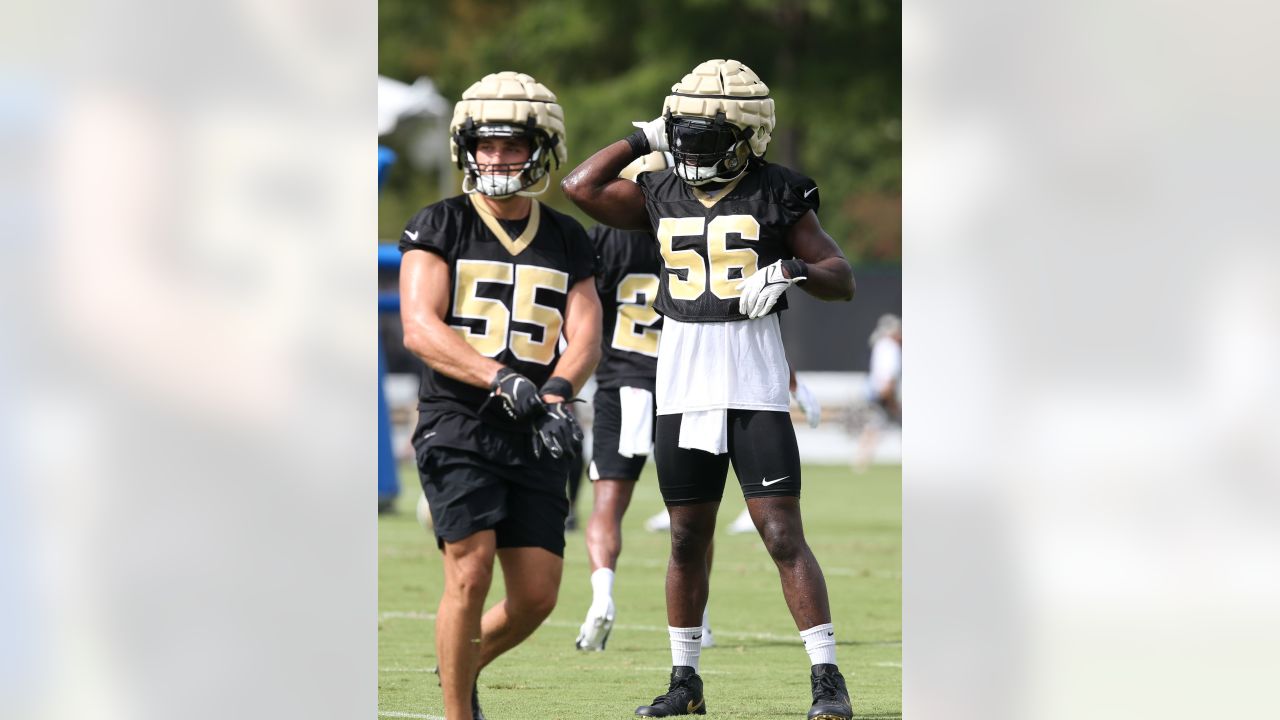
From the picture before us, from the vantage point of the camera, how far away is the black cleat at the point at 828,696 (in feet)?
20.8

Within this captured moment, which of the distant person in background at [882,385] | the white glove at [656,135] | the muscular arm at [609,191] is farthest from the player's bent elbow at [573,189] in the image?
the distant person in background at [882,385]

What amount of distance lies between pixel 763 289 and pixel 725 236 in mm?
291

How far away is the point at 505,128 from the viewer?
20.3 ft

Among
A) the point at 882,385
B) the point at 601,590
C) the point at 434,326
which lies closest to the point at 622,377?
the point at 601,590

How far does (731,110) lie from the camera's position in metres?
6.58

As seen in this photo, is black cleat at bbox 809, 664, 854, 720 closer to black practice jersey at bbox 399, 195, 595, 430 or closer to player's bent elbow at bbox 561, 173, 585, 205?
black practice jersey at bbox 399, 195, 595, 430

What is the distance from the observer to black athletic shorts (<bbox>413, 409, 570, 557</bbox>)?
596 centimetres

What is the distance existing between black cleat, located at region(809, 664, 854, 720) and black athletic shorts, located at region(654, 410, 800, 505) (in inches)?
23.6
